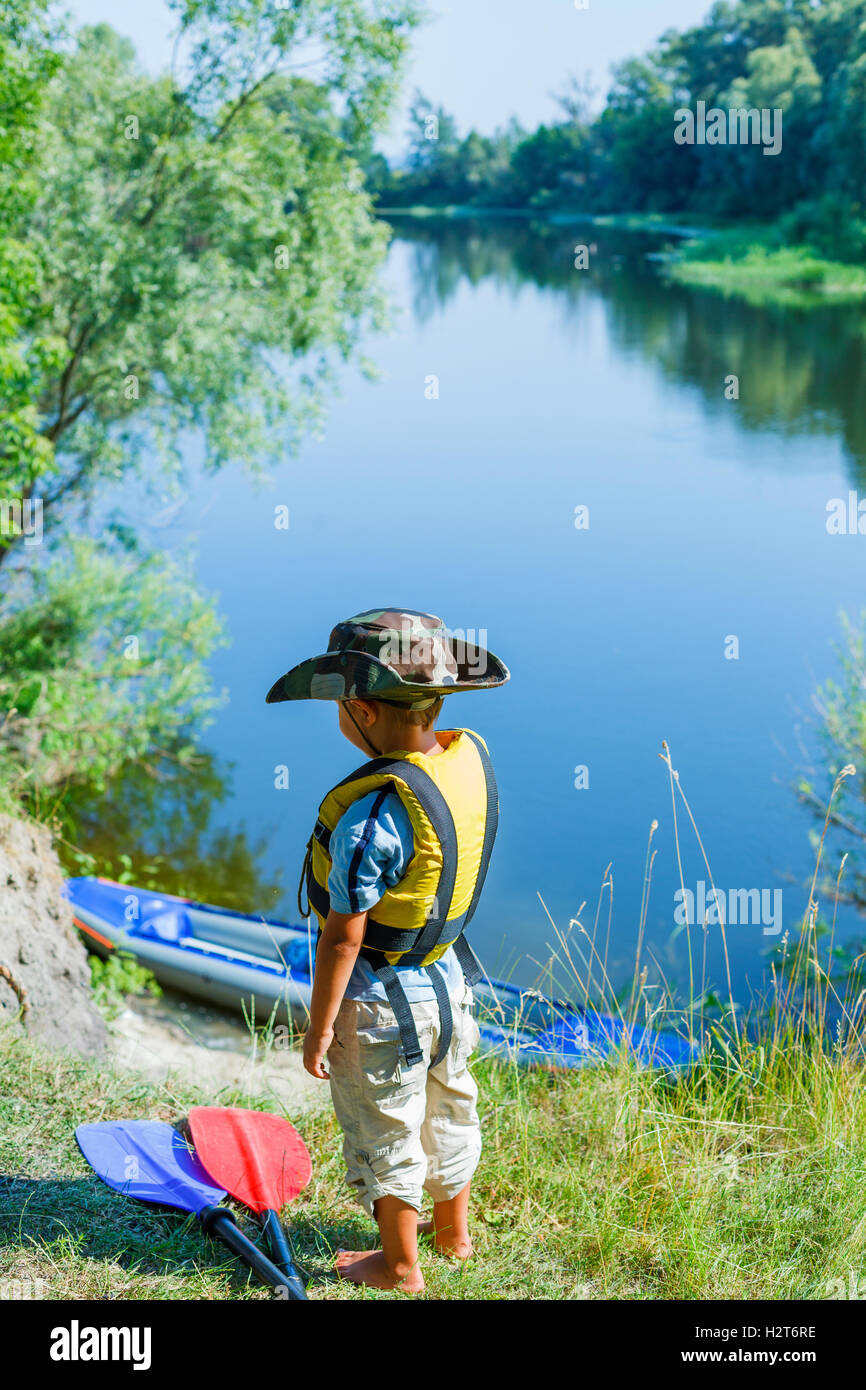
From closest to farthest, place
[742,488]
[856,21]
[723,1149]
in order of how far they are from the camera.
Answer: [723,1149], [742,488], [856,21]

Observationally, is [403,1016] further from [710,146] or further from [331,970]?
[710,146]

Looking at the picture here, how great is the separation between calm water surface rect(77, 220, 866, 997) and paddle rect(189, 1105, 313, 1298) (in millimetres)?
2254

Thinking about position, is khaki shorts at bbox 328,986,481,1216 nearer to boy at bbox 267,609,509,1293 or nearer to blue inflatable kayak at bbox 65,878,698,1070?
boy at bbox 267,609,509,1293

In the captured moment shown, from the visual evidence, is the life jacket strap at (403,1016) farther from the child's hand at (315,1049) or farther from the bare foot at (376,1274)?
the bare foot at (376,1274)

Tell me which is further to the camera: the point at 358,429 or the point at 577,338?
the point at 577,338

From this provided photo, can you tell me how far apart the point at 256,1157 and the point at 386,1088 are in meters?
0.63

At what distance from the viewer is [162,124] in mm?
9492

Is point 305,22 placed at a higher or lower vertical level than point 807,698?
higher

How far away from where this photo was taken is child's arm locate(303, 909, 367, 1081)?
213 cm

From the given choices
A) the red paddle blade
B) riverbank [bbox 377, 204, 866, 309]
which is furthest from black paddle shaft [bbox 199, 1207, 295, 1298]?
riverbank [bbox 377, 204, 866, 309]

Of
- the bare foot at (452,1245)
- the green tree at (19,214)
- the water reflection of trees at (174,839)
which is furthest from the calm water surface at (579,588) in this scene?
the green tree at (19,214)

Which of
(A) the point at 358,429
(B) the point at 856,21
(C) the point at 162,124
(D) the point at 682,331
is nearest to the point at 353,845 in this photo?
(C) the point at 162,124

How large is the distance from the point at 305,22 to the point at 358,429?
12786 millimetres
